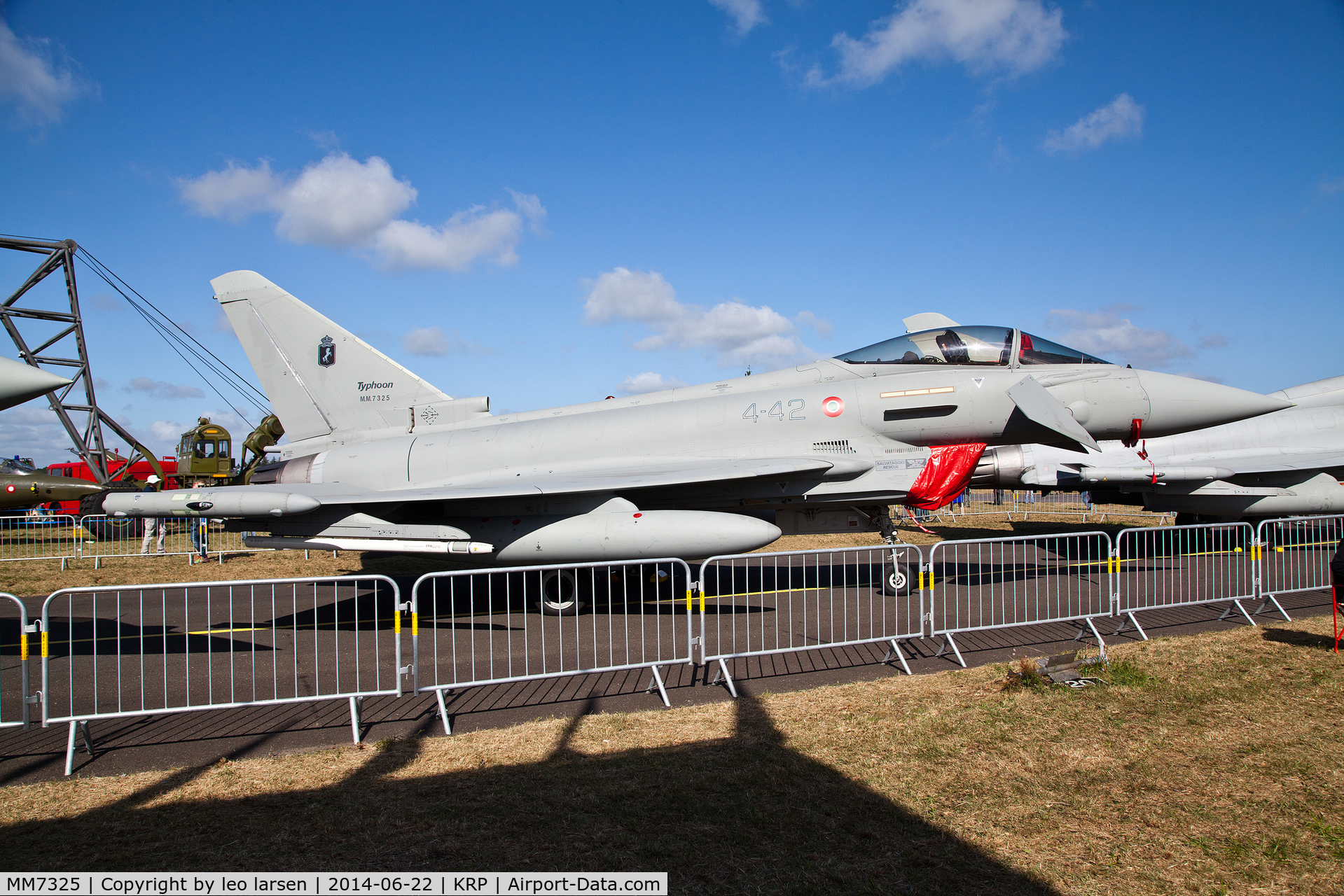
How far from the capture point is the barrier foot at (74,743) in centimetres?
442

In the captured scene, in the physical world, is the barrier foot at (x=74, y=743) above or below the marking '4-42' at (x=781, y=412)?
below

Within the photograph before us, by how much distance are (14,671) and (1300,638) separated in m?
12.7

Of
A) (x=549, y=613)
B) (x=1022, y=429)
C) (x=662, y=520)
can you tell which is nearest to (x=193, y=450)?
(x=549, y=613)

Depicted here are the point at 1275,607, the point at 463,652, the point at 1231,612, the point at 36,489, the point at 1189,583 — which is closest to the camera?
the point at 463,652

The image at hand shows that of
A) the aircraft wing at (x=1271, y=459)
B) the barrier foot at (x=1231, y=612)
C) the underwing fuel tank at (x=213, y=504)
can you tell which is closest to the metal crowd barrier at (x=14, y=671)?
the underwing fuel tank at (x=213, y=504)

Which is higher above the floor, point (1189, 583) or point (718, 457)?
point (718, 457)

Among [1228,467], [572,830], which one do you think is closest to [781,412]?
[572,830]

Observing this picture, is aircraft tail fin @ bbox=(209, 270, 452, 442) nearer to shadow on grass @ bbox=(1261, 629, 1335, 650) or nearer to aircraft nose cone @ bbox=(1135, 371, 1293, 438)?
aircraft nose cone @ bbox=(1135, 371, 1293, 438)

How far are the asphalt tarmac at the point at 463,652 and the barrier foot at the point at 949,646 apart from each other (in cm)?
9

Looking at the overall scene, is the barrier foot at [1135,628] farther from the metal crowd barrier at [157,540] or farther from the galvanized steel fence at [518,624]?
the metal crowd barrier at [157,540]

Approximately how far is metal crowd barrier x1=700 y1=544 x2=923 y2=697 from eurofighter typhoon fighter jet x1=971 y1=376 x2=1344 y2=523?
3817 millimetres

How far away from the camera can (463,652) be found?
7.31m

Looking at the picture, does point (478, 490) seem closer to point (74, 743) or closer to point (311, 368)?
point (311, 368)
